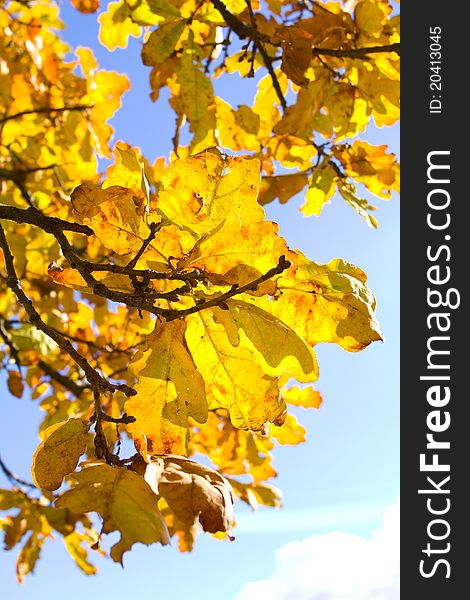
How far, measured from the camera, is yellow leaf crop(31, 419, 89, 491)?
83cm

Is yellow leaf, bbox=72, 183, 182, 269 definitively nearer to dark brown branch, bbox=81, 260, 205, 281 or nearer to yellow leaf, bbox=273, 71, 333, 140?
dark brown branch, bbox=81, 260, 205, 281

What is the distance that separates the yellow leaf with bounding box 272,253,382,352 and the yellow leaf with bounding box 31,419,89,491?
0.32m

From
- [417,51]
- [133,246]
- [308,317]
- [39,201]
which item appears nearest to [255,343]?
[308,317]

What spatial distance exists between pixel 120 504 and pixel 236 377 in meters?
0.27

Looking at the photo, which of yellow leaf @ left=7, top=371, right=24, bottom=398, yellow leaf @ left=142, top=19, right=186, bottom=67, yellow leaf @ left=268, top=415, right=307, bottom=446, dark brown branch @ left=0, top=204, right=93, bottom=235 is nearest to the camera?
dark brown branch @ left=0, top=204, right=93, bottom=235

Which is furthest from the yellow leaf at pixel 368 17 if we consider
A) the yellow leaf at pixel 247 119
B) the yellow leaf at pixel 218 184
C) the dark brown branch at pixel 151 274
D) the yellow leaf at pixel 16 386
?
the yellow leaf at pixel 16 386

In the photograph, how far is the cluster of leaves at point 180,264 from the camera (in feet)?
2.81

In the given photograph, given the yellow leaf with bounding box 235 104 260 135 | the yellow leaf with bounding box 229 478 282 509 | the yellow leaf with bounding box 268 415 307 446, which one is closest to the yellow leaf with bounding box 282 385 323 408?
the yellow leaf with bounding box 268 415 307 446

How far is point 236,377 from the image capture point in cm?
92

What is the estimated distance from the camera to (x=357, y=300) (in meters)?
0.93

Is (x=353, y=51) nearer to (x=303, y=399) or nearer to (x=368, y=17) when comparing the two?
(x=368, y=17)

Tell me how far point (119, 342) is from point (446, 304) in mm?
1446

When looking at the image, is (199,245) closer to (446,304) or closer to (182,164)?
(182,164)

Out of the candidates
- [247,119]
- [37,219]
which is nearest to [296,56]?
[247,119]
